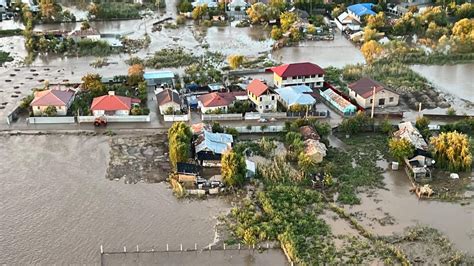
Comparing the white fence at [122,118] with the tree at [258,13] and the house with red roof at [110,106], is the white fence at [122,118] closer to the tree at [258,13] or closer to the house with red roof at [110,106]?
the house with red roof at [110,106]

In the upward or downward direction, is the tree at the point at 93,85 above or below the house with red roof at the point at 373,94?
above

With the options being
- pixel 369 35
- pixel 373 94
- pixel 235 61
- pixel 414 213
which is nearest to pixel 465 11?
pixel 369 35

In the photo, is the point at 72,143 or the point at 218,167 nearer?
the point at 218,167

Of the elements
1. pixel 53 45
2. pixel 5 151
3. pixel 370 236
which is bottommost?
pixel 370 236


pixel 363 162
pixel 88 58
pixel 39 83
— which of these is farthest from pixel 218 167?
pixel 88 58

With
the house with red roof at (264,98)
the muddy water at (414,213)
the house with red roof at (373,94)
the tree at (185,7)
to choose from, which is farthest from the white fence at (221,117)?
the tree at (185,7)

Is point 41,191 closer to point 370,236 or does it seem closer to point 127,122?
point 127,122
